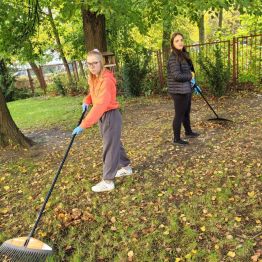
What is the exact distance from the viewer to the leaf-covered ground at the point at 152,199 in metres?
3.68

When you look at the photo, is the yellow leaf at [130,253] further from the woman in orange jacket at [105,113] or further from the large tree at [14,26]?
the large tree at [14,26]

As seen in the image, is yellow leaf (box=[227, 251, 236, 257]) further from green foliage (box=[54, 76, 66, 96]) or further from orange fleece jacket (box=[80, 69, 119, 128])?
green foliage (box=[54, 76, 66, 96])

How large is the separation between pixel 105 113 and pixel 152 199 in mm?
1289

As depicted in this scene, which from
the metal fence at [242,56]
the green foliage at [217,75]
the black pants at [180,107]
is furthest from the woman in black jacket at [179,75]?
the metal fence at [242,56]

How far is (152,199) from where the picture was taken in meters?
4.56

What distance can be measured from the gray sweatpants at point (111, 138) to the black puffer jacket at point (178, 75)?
1589mm

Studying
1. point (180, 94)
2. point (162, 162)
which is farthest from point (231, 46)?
point (162, 162)

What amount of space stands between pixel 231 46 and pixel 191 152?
267 inches

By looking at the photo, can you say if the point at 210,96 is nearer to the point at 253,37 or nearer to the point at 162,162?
the point at 253,37

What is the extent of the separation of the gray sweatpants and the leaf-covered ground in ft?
1.22

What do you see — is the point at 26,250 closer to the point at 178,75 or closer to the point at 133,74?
the point at 178,75

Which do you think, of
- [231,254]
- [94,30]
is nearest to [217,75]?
[94,30]

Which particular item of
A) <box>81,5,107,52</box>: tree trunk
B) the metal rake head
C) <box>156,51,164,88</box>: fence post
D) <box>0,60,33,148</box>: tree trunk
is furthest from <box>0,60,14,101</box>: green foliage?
the metal rake head

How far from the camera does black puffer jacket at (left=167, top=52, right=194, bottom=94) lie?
223 inches
